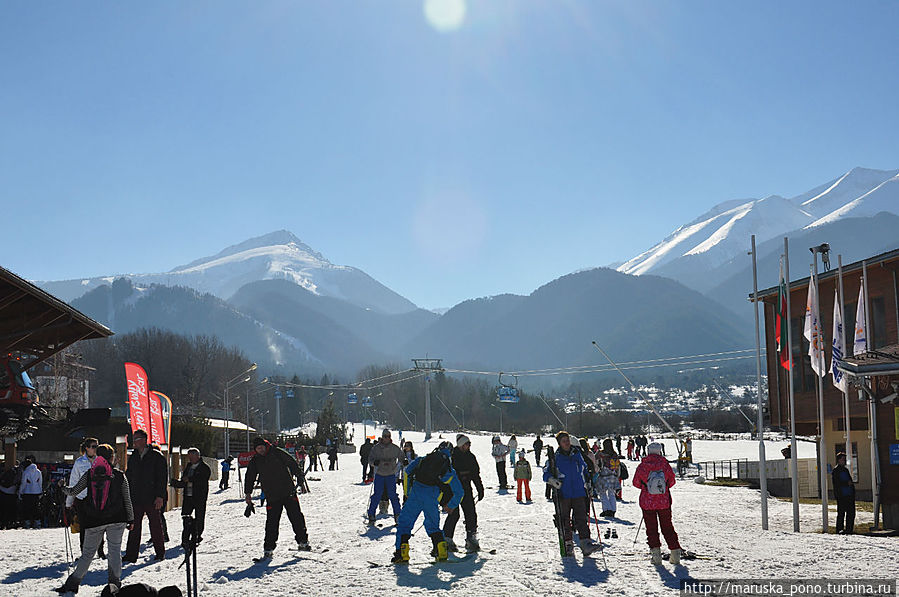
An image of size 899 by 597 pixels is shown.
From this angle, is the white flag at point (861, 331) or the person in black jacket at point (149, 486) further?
the white flag at point (861, 331)

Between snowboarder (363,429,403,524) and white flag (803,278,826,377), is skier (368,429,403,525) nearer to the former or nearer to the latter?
snowboarder (363,429,403,524)

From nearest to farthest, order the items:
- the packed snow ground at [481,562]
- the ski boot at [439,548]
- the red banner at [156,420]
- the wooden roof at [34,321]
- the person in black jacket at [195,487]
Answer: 1. the packed snow ground at [481,562]
2. the ski boot at [439,548]
3. the person in black jacket at [195,487]
4. the red banner at [156,420]
5. the wooden roof at [34,321]

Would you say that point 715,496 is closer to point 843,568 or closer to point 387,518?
point 387,518

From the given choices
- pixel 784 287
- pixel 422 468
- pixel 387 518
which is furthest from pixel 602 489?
pixel 422 468

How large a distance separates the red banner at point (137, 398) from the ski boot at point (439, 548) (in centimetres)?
981

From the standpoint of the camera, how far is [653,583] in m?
9.58

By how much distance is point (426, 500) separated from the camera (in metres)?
11.3

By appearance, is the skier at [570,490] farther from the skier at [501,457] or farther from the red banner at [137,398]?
the skier at [501,457]

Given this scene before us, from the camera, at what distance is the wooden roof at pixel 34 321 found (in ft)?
64.9

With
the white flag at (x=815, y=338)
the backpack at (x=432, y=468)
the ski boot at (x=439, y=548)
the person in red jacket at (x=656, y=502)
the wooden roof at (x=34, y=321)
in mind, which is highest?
the wooden roof at (x=34, y=321)

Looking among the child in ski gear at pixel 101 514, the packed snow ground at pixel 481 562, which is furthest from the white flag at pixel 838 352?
the child in ski gear at pixel 101 514

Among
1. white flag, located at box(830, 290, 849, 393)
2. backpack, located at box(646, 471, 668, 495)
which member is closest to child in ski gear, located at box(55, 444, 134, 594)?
backpack, located at box(646, 471, 668, 495)

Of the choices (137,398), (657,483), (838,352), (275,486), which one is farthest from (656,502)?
(137,398)

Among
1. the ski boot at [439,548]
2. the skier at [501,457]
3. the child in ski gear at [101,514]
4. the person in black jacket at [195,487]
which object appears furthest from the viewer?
the skier at [501,457]
